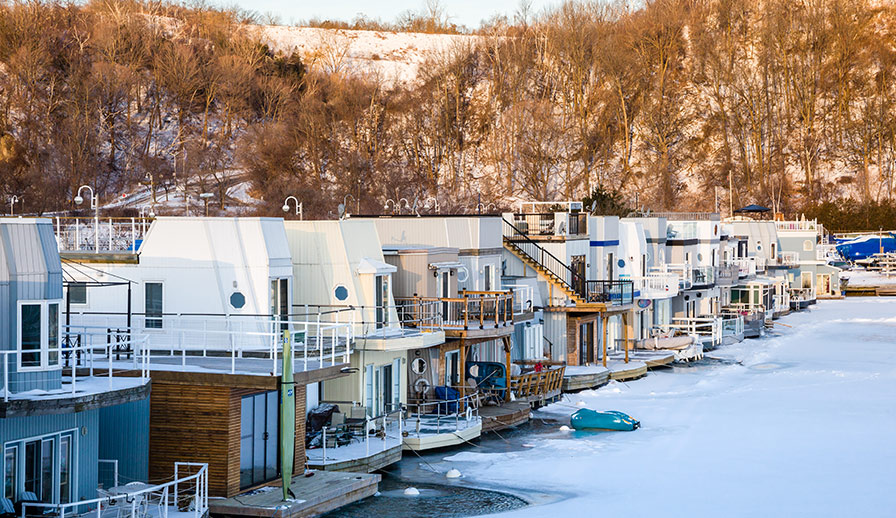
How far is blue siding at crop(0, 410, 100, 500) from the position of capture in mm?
13430

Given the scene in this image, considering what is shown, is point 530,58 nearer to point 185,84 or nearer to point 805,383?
point 185,84

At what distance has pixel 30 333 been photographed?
1369 cm

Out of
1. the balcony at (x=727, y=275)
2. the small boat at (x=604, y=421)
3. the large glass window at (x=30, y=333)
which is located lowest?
the small boat at (x=604, y=421)

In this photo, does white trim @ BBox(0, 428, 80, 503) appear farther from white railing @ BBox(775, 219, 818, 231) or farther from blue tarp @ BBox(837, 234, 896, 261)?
blue tarp @ BBox(837, 234, 896, 261)

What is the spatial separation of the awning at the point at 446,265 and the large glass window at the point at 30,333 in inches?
495

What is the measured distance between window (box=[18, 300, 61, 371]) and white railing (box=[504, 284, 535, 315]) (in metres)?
17.0

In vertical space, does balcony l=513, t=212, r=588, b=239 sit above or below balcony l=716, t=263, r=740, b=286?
above

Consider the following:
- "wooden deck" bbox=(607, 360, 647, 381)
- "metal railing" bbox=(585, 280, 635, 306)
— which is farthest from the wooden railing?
"metal railing" bbox=(585, 280, 635, 306)

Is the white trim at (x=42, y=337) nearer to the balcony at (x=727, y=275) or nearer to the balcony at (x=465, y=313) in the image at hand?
the balcony at (x=465, y=313)

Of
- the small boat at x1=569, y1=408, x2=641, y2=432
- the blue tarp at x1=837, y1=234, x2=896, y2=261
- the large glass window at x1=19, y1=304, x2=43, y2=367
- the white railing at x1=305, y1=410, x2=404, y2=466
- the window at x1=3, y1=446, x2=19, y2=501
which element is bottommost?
the small boat at x1=569, y1=408, x2=641, y2=432

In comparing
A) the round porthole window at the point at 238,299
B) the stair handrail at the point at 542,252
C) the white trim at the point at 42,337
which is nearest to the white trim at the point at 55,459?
the white trim at the point at 42,337

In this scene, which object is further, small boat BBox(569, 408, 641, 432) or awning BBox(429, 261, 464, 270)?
awning BBox(429, 261, 464, 270)

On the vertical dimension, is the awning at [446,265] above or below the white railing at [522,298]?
above

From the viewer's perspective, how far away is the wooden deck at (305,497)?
15672 millimetres
